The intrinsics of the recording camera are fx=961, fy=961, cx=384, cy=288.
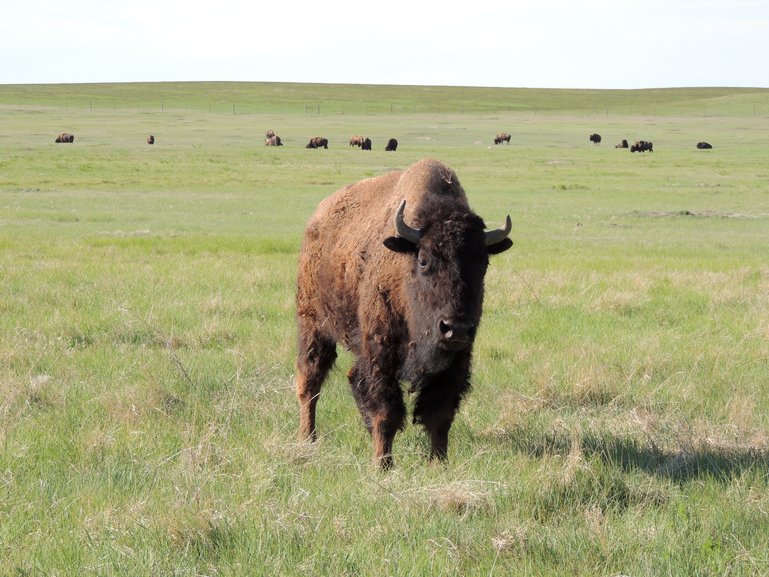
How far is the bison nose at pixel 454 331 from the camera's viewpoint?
556 centimetres

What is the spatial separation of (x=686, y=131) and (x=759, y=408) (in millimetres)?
88641

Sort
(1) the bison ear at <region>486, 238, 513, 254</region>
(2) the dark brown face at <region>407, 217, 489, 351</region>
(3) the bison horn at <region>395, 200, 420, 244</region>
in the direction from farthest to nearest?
1. (1) the bison ear at <region>486, 238, 513, 254</region>
2. (3) the bison horn at <region>395, 200, 420, 244</region>
3. (2) the dark brown face at <region>407, 217, 489, 351</region>

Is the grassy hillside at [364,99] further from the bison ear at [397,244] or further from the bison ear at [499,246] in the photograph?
the bison ear at [397,244]

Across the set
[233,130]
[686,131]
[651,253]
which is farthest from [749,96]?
[651,253]

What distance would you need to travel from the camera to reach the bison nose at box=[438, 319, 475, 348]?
5.56 m

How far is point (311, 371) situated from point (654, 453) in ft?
8.70

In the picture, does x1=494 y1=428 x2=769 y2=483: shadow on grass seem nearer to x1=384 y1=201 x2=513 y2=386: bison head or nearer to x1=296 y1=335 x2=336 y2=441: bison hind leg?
x1=384 y1=201 x2=513 y2=386: bison head

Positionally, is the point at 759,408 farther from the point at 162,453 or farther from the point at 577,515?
the point at 162,453

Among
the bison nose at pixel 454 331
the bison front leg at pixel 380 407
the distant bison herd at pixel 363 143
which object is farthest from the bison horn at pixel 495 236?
the distant bison herd at pixel 363 143

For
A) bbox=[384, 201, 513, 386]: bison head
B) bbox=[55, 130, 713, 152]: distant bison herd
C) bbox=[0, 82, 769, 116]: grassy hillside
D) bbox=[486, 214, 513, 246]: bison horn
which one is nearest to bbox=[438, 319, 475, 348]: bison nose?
bbox=[384, 201, 513, 386]: bison head

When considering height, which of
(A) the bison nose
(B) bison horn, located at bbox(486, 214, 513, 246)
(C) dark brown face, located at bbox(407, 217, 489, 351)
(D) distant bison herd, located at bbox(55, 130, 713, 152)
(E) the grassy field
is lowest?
(D) distant bison herd, located at bbox(55, 130, 713, 152)

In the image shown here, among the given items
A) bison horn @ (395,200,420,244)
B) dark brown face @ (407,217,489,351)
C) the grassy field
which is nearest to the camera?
the grassy field

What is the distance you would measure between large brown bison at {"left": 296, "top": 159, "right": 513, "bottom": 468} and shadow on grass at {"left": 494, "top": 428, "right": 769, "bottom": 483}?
568 mm

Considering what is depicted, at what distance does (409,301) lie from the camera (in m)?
6.09
